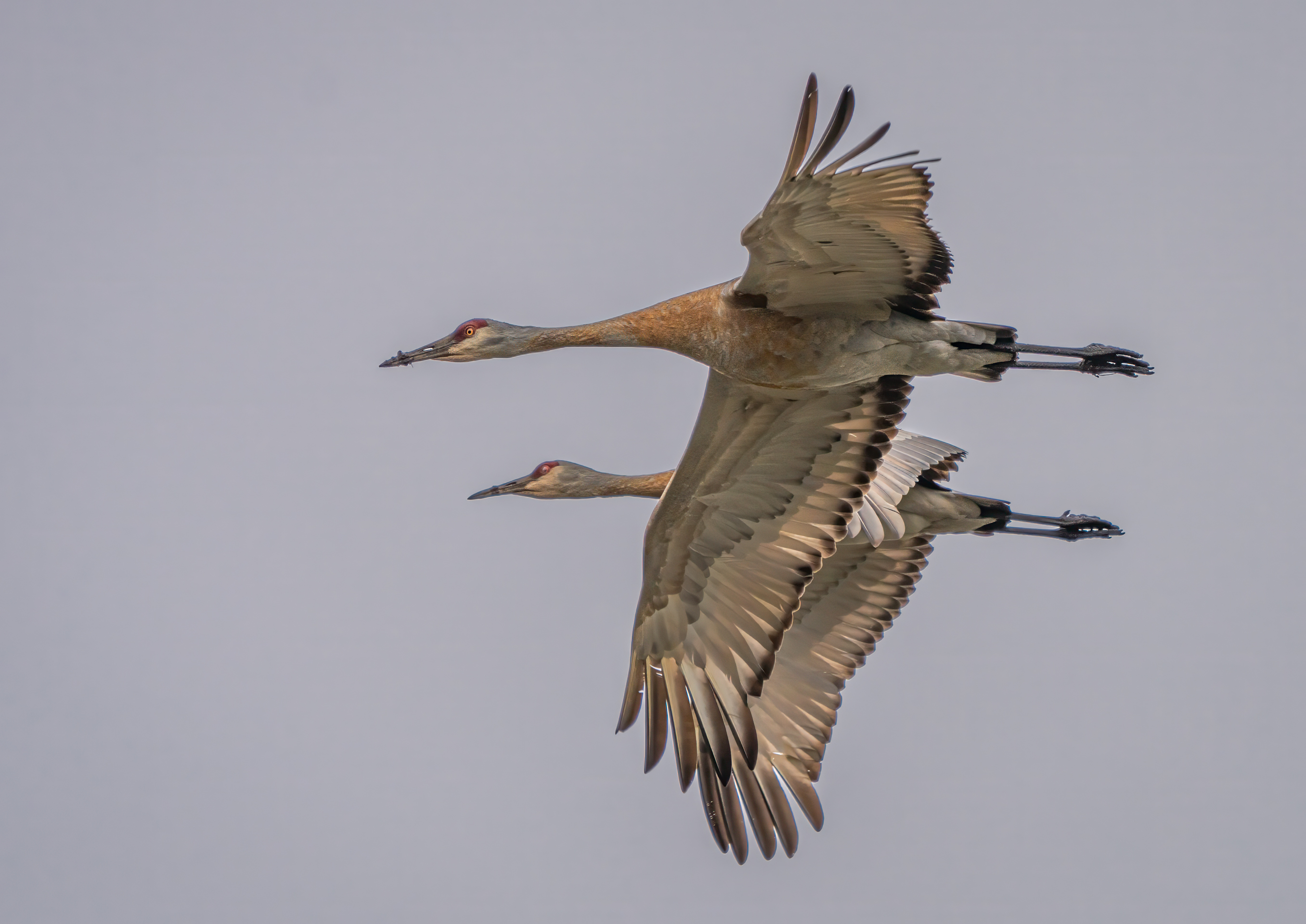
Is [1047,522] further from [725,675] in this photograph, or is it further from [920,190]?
[920,190]

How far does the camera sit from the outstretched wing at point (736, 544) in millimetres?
13633

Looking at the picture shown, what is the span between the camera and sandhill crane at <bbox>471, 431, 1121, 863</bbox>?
13594mm

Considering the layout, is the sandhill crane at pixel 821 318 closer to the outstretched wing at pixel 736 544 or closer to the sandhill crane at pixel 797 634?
the outstretched wing at pixel 736 544

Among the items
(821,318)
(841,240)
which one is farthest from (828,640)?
(841,240)

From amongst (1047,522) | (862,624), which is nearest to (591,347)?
(862,624)

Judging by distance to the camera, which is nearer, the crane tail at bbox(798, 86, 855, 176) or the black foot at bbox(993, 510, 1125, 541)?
the crane tail at bbox(798, 86, 855, 176)

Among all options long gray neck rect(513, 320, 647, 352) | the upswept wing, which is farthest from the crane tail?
the upswept wing

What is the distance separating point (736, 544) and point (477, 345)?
2733mm

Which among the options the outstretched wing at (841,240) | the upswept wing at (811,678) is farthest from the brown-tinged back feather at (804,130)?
the upswept wing at (811,678)

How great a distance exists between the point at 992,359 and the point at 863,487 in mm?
1489

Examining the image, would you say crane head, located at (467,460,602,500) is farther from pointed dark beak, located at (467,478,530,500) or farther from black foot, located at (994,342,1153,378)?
black foot, located at (994,342,1153,378)

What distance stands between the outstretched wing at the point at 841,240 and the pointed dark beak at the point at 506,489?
387 centimetres

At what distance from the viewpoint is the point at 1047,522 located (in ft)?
56.1

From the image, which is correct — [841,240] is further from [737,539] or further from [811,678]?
[811,678]
